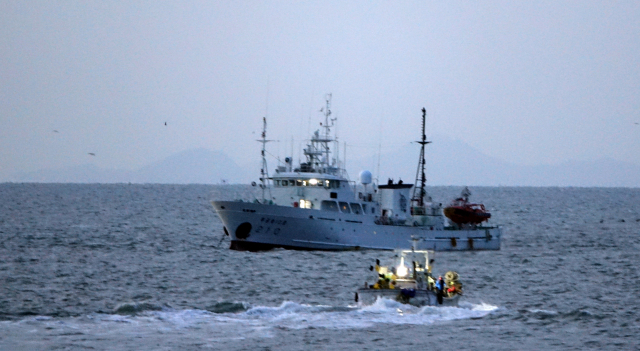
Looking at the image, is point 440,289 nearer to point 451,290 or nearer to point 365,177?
point 451,290

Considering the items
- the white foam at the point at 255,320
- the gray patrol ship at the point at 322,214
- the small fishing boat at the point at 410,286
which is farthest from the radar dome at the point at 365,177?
the white foam at the point at 255,320

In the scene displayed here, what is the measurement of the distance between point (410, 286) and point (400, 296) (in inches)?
41.6

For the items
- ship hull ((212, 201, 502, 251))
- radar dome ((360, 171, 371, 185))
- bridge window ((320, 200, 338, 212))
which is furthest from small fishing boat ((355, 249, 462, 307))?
radar dome ((360, 171, 371, 185))

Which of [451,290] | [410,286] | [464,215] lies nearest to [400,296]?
A: [410,286]

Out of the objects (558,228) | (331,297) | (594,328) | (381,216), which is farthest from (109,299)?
(558,228)

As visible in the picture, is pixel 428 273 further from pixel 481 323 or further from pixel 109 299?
pixel 109 299

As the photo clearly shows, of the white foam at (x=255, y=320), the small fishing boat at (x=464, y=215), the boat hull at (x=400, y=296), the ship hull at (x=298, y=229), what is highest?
the small fishing boat at (x=464, y=215)

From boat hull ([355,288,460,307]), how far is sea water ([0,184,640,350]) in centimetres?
28

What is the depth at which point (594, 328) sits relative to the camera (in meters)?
35.2

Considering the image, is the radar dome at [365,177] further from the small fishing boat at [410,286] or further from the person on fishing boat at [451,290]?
the person on fishing boat at [451,290]

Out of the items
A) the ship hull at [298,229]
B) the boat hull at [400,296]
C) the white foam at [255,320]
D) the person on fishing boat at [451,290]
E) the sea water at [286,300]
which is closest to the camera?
the sea water at [286,300]

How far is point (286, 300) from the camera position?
4091cm

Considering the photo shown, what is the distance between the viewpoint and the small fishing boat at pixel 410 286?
3569 centimetres

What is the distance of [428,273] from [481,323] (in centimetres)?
320
